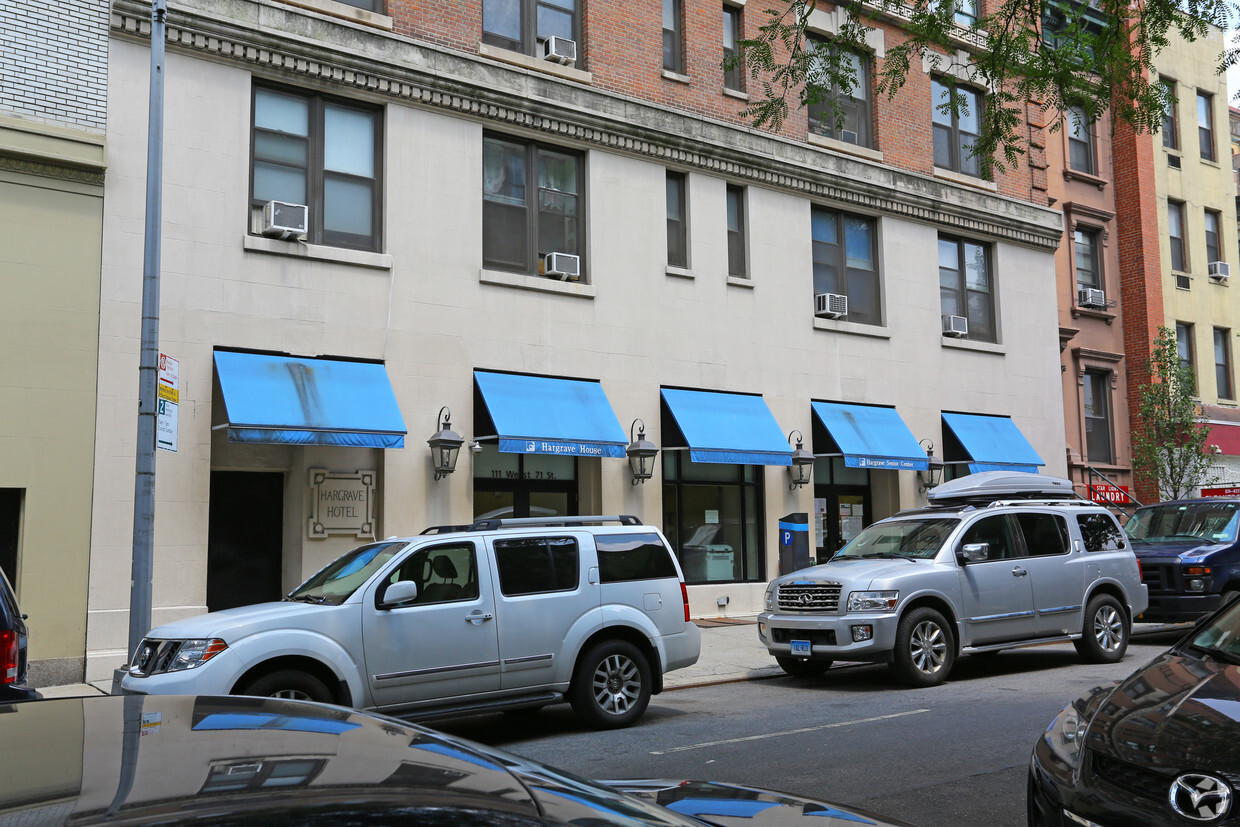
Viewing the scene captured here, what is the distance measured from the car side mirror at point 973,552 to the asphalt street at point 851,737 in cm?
142

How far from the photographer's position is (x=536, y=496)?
17797 mm

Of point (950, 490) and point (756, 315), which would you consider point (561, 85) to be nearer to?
point (756, 315)

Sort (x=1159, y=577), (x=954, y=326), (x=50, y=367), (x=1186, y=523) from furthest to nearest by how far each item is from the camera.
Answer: (x=954, y=326)
(x=1186, y=523)
(x=1159, y=577)
(x=50, y=367)

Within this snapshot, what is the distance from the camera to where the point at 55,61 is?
13922mm

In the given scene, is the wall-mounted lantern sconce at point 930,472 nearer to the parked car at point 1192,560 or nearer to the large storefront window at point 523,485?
the parked car at point 1192,560

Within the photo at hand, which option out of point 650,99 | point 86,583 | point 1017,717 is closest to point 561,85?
point 650,99

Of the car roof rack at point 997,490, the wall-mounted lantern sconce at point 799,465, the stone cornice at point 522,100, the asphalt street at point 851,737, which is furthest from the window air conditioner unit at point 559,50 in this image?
the asphalt street at point 851,737

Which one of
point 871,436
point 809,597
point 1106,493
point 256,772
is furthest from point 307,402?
point 1106,493

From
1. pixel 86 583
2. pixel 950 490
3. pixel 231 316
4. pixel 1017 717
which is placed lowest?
pixel 1017 717

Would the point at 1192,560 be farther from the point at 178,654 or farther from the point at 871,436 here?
the point at 178,654

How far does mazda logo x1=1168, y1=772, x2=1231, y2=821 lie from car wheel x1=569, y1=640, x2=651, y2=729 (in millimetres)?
6535

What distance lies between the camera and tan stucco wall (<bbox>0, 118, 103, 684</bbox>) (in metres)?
13.1

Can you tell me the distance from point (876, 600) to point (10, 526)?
1057 cm

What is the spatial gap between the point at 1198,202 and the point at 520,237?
2287 cm
